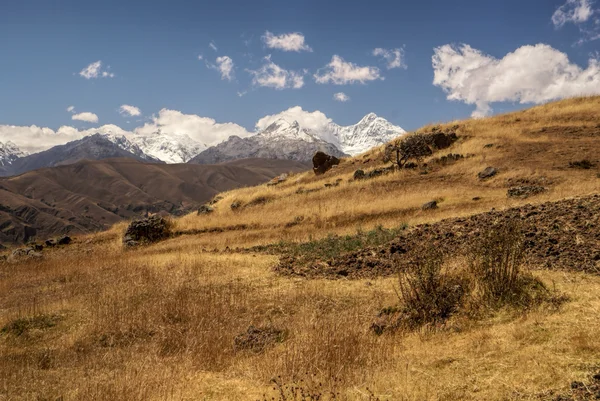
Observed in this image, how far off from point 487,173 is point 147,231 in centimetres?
1972

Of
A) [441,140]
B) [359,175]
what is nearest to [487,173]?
[359,175]

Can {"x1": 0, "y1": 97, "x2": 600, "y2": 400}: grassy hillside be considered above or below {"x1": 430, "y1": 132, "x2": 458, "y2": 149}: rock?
below

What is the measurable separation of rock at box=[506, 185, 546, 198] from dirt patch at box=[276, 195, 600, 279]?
667 cm

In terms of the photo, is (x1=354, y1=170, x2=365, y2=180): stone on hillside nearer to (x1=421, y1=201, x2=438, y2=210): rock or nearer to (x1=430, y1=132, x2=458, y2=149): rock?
(x1=430, y1=132, x2=458, y2=149): rock

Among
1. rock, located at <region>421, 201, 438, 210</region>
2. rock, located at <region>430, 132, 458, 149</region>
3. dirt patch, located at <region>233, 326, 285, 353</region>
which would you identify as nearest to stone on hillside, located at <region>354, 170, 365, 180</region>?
rock, located at <region>430, 132, 458, 149</region>

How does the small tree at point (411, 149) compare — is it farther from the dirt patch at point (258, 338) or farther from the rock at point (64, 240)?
the dirt patch at point (258, 338)

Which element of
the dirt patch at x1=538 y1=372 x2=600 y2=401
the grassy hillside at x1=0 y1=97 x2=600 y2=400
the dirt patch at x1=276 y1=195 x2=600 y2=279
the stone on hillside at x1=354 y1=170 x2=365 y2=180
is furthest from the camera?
the stone on hillside at x1=354 y1=170 x2=365 y2=180

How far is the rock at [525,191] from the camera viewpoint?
18.2 metres

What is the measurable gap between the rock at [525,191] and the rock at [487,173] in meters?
4.39

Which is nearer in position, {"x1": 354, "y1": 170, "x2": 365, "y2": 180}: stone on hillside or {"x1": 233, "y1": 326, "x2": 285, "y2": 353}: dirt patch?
{"x1": 233, "y1": 326, "x2": 285, "y2": 353}: dirt patch

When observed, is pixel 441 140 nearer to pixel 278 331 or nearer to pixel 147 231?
pixel 147 231

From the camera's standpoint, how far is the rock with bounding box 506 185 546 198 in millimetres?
18234

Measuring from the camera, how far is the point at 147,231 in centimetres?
2320

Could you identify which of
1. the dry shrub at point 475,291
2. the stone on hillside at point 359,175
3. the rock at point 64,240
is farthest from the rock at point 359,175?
the dry shrub at point 475,291
